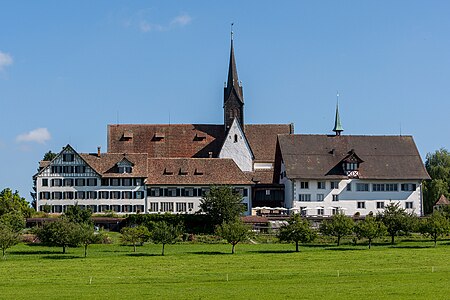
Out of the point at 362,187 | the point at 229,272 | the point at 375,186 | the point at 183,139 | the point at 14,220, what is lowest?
the point at 229,272

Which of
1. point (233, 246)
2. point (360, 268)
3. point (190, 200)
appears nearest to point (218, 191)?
point (190, 200)

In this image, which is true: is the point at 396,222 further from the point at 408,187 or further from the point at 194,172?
the point at 194,172

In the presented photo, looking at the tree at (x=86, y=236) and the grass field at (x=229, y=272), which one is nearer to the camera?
the grass field at (x=229, y=272)

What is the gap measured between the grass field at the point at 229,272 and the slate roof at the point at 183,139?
1472 inches

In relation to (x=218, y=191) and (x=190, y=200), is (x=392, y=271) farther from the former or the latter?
(x=190, y=200)

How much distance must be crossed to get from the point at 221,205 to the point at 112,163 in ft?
61.2

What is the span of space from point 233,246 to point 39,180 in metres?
36.1

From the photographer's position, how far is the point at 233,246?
3150 inches

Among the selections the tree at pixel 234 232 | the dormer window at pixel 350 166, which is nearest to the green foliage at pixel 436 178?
the dormer window at pixel 350 166

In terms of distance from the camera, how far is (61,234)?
3258 inches

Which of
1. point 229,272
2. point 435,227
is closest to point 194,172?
point 435,227

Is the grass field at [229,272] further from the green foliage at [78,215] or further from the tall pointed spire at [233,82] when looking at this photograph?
the tall pointed spire at [233,82]

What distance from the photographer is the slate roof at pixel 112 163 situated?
109 meters

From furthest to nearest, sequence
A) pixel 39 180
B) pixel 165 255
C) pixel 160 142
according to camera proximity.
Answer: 1. pixel 160 142
2. pixel 39 180
3. pixel 165 255
